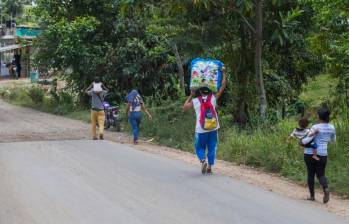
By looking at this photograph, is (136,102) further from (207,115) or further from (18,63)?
(18,63)

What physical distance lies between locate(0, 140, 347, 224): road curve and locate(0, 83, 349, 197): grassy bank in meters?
1.36

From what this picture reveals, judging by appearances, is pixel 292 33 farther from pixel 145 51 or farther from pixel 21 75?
pixel 21 75

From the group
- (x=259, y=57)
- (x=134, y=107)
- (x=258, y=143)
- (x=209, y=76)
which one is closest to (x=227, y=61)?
(x=259, y=57)

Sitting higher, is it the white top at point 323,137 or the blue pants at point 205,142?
the white top at point 323,137

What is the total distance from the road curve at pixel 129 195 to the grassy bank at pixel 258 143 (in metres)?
1.36

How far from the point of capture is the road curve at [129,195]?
7645 mm

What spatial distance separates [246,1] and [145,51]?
11388mm

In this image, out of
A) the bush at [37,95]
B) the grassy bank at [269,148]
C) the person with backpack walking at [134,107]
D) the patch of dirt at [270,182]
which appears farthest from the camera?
the bush at [37,95]

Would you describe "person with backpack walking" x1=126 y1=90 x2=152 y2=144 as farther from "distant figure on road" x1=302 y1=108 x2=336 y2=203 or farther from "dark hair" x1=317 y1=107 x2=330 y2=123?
"dark hair" x1=317 y1=107 x2=330 y2=123

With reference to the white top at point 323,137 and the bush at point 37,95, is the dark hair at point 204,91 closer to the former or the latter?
the white top at point 323,137

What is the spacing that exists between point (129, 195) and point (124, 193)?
18cm

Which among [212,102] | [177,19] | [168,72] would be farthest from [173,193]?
[168,72]

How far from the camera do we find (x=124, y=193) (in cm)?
918

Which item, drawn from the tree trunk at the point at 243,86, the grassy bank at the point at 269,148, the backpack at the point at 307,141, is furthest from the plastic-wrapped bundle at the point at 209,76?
the tree trunk at the point at 243,86
